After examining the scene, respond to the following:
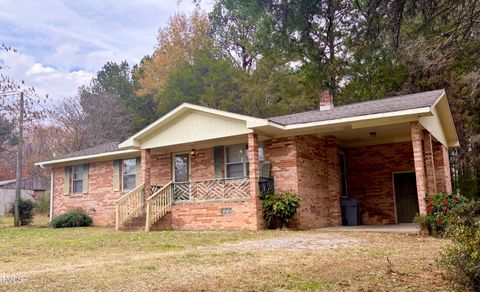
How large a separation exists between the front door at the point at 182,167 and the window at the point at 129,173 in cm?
256

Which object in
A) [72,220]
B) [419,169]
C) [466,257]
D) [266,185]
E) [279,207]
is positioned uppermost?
[419,169]

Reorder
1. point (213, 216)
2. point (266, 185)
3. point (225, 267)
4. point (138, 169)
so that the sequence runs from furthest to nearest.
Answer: point (138, 169) < point (213, 216) < point (266, 185) < point (225, 267)

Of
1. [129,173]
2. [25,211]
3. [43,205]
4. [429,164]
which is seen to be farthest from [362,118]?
[43,205]

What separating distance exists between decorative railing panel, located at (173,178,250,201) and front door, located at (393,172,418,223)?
6047mm

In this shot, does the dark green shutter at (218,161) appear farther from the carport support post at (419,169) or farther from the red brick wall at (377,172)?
the carport support post at (419,169)

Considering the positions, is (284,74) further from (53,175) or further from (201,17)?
(53,175)

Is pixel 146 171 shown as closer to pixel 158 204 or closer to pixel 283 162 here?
pixel 158 204

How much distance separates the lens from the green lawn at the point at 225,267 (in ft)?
17.7

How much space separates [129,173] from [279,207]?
8210 millimetres

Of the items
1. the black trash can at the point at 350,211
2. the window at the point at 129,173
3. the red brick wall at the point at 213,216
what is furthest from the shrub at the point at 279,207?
the window at the point at 129,173

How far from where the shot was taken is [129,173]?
19062 millimetres

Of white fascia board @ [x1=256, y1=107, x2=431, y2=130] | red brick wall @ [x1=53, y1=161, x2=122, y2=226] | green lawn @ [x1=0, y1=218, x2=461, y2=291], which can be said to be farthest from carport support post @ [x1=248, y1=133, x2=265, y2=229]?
red brick wall @ [x1=53, y1=161, x2=122, y2=226]

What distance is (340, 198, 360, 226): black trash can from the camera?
620 inches

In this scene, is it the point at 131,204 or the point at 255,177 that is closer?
the point at 255,177
